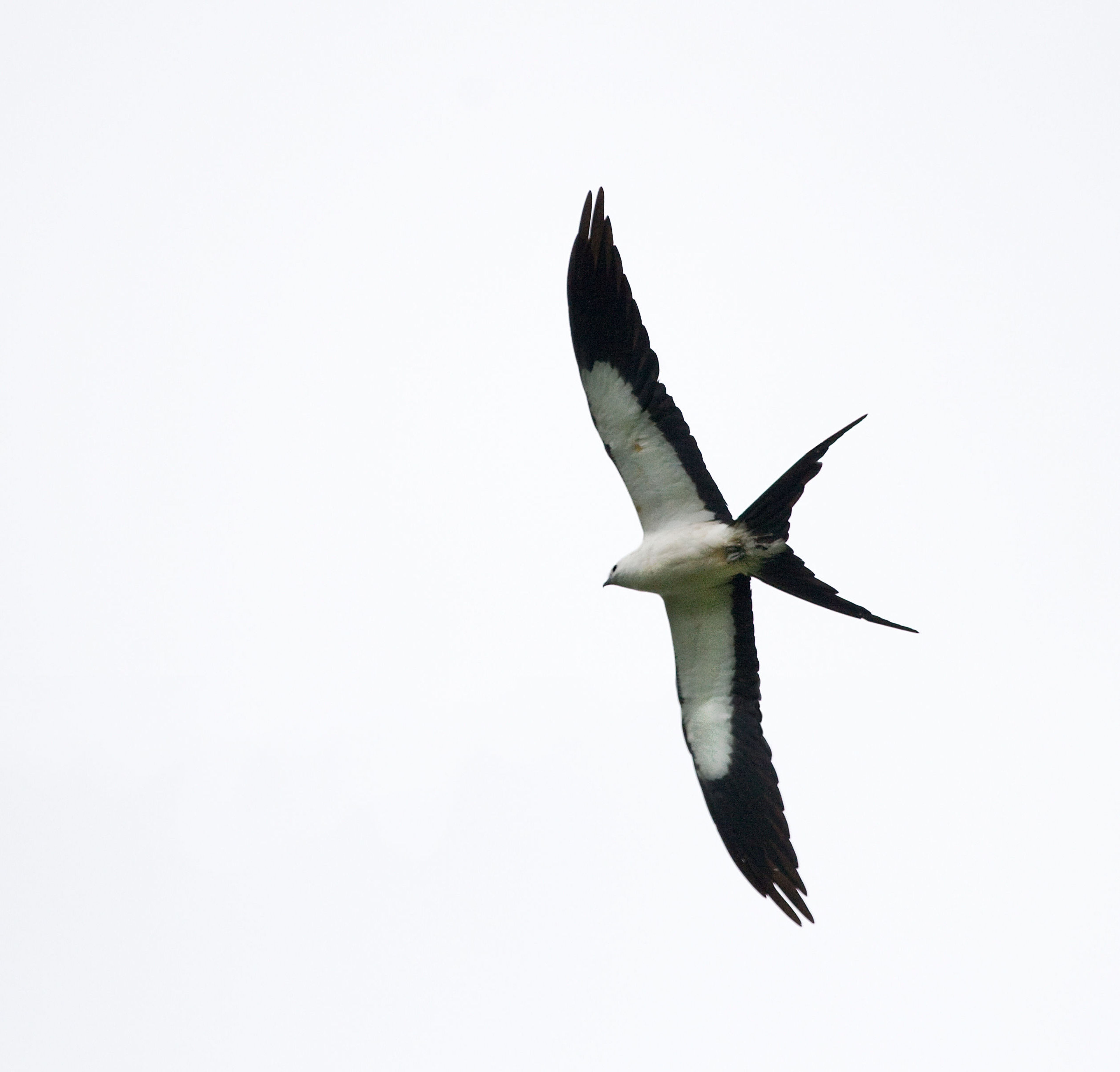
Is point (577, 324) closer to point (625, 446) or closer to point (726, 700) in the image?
point (625, 446)

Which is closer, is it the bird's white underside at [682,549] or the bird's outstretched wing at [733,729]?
the bird's white underside at [682,549]

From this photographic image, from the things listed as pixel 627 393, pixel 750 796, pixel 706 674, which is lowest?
pixel 750 796

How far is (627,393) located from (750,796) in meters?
3.18

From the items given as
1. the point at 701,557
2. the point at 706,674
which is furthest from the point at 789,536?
the point at 706,674

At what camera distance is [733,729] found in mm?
10023

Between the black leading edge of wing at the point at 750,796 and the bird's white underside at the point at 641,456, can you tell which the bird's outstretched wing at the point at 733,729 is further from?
the bird's white underside at the point at 641,456

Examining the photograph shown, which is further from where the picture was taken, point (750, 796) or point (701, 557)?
point (750, 796)

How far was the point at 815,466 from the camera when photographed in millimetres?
8680

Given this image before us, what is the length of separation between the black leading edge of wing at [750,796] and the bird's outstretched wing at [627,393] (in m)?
0.81

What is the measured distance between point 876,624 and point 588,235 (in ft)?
10.7

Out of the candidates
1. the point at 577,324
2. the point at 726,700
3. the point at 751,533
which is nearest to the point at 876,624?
the point at 751,533

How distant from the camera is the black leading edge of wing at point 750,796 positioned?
31.6 ft

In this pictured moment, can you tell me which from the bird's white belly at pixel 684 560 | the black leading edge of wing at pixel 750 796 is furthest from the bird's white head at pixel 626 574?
the black leading edge of wing at pixel 750 796

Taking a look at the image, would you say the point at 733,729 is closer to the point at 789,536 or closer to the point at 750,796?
the point at 750,796
